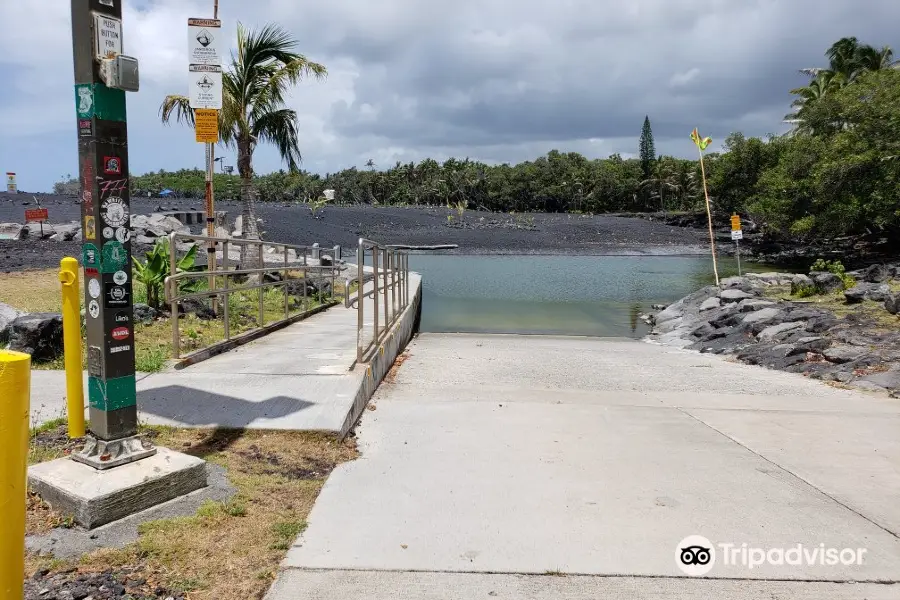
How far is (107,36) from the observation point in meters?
3.70

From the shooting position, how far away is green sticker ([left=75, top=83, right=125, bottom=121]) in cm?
364

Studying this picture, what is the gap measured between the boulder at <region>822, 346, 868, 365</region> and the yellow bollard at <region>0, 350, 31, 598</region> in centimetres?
1057

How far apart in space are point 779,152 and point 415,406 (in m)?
54.8

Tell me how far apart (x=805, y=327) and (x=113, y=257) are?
1214 cm

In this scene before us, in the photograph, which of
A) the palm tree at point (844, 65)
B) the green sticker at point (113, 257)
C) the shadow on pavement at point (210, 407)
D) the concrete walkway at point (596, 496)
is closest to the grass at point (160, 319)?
the shadow on pavement at point (210, 407)

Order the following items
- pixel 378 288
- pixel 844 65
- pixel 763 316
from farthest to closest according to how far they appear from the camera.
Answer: pixel 844 65, pixel 763 316, pixel 378 288

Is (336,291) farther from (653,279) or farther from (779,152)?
(779,152)

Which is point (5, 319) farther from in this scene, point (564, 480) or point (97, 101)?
point (564, 480)

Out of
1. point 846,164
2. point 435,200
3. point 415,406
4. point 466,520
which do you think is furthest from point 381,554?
point 435,200

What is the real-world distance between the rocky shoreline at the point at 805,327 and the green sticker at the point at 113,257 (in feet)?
28.0

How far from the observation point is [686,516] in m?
4.05

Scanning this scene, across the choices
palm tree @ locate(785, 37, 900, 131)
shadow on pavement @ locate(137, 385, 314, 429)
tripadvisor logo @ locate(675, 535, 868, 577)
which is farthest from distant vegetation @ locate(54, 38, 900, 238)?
tripadvisor logo @ locate(675, 535, 868, 577)

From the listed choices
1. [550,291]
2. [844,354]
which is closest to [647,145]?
[550,291]

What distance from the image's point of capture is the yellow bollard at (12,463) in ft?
6.56
